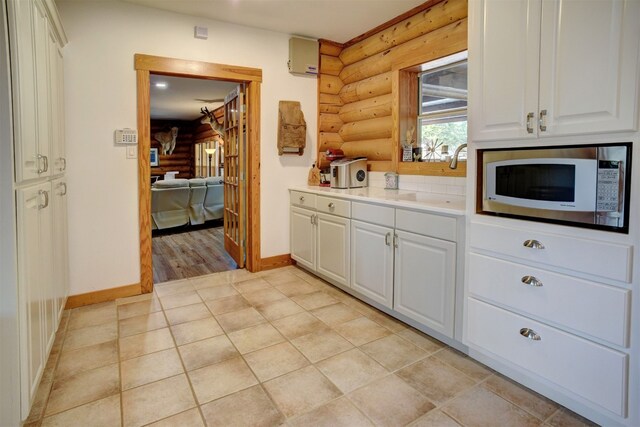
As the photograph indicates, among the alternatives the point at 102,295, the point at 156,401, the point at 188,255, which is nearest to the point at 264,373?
the point at 156,401

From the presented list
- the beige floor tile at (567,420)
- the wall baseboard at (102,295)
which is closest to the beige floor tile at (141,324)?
the wall baseboard at (102,295)

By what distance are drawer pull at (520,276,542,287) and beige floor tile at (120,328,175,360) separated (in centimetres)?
206

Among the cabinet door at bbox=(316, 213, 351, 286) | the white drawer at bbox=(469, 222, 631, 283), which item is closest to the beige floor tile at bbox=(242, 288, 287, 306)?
the cabinet door at bbox=(316, 213, 351, 286)

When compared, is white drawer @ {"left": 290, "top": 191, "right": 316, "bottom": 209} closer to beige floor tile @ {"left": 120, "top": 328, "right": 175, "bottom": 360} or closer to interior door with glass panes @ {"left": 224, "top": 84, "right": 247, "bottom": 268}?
interior door with glass panes @ {"left": 224, "top": 84, "right": 247, "bottom": 268}

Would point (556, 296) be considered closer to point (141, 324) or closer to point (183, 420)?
point (183, 420)

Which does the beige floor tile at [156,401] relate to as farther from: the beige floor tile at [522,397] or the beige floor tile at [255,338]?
the beige floor tile at [522,397]

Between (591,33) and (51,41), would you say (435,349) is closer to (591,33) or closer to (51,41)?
(591,33)

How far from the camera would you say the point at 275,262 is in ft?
13.1

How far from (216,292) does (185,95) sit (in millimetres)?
5267

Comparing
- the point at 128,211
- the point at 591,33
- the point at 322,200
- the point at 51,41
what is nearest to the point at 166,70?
the point at 51,41

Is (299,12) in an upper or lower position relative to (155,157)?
upper

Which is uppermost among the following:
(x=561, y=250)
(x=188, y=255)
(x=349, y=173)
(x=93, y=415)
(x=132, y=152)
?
(x=132, y=152)

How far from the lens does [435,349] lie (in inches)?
89.6

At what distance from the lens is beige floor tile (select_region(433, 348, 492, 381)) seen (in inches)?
79.0
